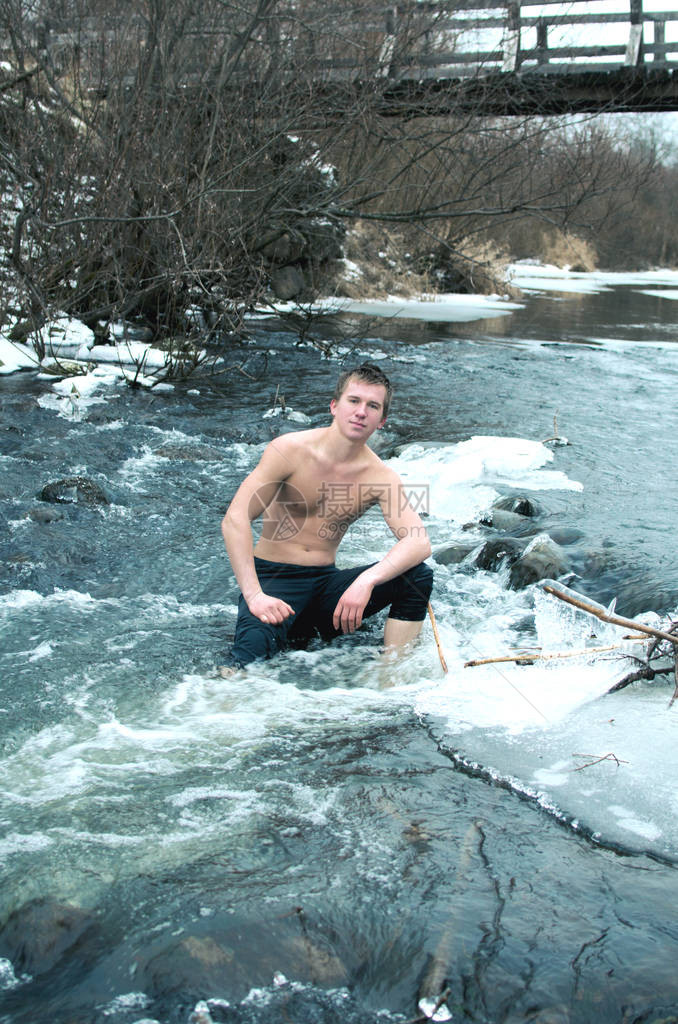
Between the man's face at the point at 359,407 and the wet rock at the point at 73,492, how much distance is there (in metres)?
2.51

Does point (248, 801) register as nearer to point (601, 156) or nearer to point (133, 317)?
point (133, 317)

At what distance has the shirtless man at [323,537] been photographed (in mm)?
3543

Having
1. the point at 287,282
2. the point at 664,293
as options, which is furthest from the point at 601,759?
the point at 664,293

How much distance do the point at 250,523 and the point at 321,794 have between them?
1.26 m

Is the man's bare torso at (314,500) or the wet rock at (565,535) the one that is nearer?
the man's bare torso at (314,500)

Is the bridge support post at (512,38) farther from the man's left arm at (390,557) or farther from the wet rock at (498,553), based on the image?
the man's left arm at (390,557)

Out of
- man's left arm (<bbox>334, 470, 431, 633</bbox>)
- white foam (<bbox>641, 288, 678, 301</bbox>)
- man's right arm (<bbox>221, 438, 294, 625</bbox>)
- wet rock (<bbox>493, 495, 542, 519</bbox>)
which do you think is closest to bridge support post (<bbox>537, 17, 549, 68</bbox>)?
wet rock (<bbox>493, 495, 542, 519</bbox>)

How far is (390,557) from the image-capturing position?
143 inches

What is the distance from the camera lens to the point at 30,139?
871 centimetres

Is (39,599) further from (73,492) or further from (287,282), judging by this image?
(287,282)

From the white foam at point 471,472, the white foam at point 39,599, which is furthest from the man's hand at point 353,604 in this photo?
the white foam at point 471,472

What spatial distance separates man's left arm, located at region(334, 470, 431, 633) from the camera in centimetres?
A: 351

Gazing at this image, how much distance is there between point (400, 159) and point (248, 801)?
10670 millimetres

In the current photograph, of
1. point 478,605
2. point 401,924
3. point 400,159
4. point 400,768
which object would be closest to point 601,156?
point 400,159
